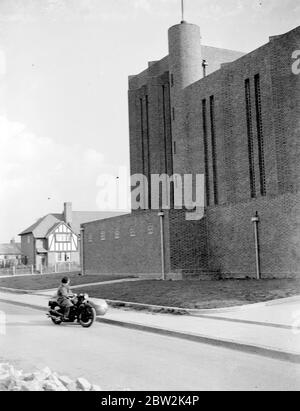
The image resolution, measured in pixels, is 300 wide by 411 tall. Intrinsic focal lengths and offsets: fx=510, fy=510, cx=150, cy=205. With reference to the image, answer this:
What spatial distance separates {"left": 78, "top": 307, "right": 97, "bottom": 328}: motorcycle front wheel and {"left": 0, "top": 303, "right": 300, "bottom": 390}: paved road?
2.31 ft

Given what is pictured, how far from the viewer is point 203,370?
26.8 feet

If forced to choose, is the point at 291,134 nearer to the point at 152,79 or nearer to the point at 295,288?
the point at 295,288

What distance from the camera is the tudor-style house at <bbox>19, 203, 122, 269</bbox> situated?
72438 millimetres

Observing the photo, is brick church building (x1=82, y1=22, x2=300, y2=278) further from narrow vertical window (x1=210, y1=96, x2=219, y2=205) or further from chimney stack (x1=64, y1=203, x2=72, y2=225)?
chimney stack (x1=64, y1=203, x2=72, y2=225)

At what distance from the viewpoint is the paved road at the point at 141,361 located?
736cm

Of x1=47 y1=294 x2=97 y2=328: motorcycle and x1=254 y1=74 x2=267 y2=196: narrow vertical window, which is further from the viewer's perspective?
x1=254 y1=74 x2=267 y2=196: narrow vertical window

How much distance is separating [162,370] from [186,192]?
3125 cm

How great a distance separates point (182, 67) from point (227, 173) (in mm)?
9878

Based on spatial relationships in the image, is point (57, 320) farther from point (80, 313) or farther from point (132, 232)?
point (132, 232)

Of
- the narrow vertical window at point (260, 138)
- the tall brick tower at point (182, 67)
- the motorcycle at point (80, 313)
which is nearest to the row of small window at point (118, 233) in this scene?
the tall brick tower at point (182, 67)

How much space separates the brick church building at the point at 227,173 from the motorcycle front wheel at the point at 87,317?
1390 centimetres

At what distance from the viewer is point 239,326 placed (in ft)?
41.9

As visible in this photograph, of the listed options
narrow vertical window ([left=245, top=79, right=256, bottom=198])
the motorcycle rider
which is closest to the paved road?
the motorcycle rider

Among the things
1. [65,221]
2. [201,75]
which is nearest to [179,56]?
[201,75]
